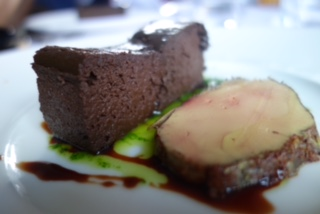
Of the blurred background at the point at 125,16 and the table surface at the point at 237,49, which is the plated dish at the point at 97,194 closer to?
the table surface at the point at 237,49

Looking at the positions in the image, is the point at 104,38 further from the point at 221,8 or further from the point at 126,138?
the point at 221,8

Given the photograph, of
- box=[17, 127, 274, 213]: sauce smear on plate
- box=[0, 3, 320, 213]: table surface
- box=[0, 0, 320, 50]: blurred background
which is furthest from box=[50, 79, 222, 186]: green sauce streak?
box=[0, 0, 320, 50]: blurred background

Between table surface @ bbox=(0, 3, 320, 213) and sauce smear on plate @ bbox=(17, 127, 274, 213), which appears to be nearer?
sauce smear on plate @ bbox=(17, 127, 274, 213)

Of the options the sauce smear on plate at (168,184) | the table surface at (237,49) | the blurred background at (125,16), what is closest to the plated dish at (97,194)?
the sauce smear on plate at (168,184)

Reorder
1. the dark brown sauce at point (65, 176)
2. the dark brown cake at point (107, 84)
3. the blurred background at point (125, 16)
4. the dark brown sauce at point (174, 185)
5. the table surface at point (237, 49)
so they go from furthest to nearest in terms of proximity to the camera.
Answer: the blurred background at point (125, 16) → the table surface at point (237, 49) → the dark brown cake at point (107, 84) → the dark brown sauce at point (65, 176) → the dark brown sauce at point (174, 185)

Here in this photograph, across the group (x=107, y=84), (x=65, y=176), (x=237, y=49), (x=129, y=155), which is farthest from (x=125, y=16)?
(x=65, y=176)

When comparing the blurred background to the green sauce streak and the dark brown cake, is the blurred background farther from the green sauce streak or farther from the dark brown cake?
the green sauce streak

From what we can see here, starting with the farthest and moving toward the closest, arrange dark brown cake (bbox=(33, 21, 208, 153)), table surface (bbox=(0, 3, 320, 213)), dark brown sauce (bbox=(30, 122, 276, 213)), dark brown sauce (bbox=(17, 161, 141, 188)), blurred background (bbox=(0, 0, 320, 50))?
blurred background (bbox=(0, 0, 320, 50)), table surface (bbox=(0, 3, 320, 213)), dark brown cake (bbox=(33, 21, 208, 153)), dark brown sauce (bbox=(17, 161, 141, 188)), dark brown sauce (bbox=(30, 122, 276, 213))
